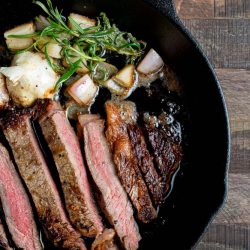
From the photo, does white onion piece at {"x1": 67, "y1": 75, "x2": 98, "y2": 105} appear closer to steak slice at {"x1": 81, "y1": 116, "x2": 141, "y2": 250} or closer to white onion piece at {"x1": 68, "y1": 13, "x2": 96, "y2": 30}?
steak slice at {"x1": 81, "y1": 116, "x2": 141, "y2": 250}

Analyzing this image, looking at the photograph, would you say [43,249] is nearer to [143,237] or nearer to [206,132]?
[143,237]

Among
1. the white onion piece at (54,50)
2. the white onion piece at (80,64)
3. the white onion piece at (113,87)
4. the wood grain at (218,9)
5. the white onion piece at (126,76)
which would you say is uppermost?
the wood grain at (218,9)

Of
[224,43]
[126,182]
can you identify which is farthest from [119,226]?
[224,43]

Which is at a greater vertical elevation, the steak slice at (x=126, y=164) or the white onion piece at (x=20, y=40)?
the white onion piece at (x=20, y=40)

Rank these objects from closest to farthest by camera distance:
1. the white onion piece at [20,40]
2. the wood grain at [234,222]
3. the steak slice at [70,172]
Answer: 1. the steak slice at [70,172]
2. the white onion piece at [20,40]
3. the wood grain at [234,222]

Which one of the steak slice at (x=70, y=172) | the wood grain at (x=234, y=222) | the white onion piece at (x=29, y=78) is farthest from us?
the wood grain at (x=234, y=222)

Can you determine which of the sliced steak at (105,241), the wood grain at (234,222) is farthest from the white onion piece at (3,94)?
the wood grain at (234,222)

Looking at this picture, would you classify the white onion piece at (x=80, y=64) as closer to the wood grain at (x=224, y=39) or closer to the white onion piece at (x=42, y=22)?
the white onion piece at (x=42, y=22)
